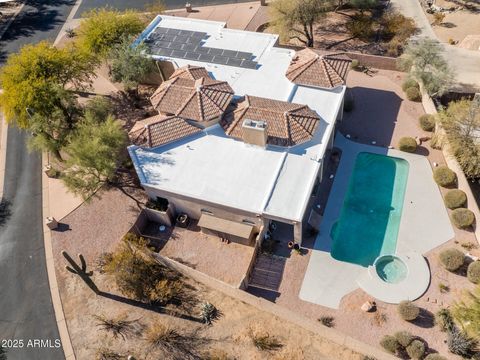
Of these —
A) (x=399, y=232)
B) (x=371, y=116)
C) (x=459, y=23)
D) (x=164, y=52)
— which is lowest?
(x=399, y=232)

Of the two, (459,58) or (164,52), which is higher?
(164,52)

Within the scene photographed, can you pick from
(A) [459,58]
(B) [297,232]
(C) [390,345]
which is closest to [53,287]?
(B) [297,232]

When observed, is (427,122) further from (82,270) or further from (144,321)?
(82,270)

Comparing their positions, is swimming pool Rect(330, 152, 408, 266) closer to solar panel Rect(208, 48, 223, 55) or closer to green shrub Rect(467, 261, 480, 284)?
green shrub Rect(467, 261, 480, 284)

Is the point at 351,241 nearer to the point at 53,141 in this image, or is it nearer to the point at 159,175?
the point at 159,175

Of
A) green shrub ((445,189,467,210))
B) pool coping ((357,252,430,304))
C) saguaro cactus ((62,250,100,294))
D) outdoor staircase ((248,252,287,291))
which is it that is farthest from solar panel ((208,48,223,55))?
pool coping ((357,252,430,304))

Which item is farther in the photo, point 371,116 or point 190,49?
point 190,49

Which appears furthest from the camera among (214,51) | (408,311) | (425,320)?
(214,51)
